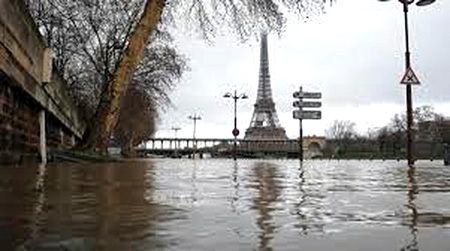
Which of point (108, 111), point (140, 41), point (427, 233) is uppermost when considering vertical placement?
point (140, 41)

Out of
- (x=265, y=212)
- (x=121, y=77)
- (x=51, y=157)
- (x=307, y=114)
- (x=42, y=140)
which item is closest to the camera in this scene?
(x=265, y=212)

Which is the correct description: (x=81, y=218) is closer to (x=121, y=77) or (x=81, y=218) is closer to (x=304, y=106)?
(x=121, y=77)

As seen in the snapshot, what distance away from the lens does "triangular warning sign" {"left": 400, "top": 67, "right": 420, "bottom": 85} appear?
23817 millimetres

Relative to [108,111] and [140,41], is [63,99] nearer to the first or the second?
[108,111]

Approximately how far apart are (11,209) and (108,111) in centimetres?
1897

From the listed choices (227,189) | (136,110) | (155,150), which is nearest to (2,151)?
(227,189)

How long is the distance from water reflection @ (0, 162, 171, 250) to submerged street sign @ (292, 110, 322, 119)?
38106 mm

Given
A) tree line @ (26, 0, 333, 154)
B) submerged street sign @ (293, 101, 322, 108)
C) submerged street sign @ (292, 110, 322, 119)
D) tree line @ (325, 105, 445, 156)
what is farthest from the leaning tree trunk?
tree line @ (325, 105, 445, 156)

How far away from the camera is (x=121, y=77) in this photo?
2312 cm

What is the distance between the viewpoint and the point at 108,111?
76.5 feet

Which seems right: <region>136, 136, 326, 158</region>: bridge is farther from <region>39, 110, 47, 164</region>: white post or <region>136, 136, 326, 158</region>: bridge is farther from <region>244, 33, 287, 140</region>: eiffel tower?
<region>39, 110, 47, 164</region>: white post

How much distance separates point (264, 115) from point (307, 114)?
79.7 metres

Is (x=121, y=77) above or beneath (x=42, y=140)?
above

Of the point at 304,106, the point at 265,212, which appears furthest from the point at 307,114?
the point at 265,212
